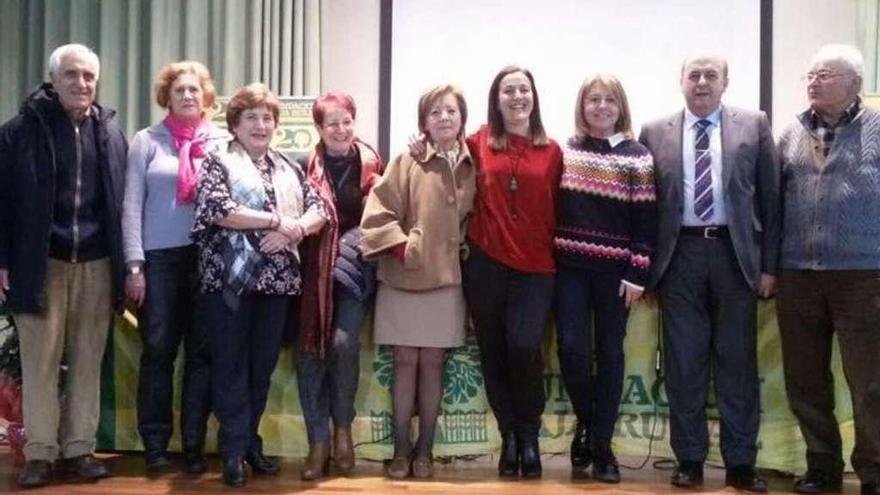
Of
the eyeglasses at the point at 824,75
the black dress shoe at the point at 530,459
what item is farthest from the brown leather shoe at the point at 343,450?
the eyeglasses at the point at 824,75

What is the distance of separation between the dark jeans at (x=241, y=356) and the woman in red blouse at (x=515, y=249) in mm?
661

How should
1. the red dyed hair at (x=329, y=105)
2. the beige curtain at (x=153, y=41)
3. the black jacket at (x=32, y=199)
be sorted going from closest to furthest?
the black jacket at (x=32, y=199)
the red dyed hair at (x=329, y=105)
the beige curtain at (x=153, y=41)

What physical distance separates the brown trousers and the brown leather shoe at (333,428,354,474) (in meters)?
0.79

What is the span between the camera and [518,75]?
2.98 metres

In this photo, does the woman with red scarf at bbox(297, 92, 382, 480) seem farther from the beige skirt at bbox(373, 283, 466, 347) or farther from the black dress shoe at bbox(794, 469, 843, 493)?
the black dress shoe at bbox(794, 469, 843, 493)

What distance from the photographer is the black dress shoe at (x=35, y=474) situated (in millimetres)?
2846

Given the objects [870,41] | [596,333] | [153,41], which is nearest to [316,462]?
[596,333]

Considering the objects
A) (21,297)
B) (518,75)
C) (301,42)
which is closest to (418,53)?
(301,42)

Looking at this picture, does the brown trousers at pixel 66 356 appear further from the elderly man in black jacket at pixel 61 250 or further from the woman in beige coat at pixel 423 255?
the woman in beige coat at pixel 423 255

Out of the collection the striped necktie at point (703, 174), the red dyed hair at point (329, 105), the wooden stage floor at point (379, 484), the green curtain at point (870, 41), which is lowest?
the wooden stage floor at point (379, 484)

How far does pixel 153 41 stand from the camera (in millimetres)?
4504

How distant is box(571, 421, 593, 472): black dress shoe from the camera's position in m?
3.11

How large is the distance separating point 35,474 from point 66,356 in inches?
14.9

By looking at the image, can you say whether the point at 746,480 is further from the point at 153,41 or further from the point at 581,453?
the point at 153,41
